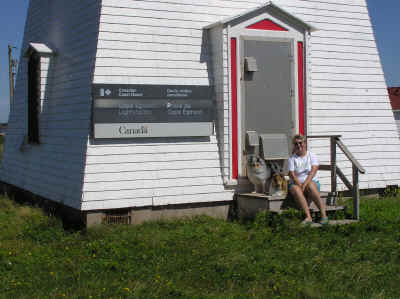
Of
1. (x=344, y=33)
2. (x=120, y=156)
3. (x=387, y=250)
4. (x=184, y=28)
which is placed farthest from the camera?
(x=344, y=33)

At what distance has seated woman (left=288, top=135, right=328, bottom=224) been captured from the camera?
8881 millimetres

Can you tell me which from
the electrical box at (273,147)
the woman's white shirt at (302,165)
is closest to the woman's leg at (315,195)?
the woman's white shirt at (302,165)

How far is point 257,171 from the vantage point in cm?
970

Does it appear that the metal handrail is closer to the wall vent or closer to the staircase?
the staircase

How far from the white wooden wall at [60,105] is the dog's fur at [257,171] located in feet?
9.53

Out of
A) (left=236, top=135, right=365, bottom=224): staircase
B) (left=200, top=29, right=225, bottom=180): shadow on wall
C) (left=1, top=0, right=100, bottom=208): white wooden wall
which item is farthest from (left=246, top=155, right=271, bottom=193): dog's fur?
(left=1, top=0, right=100, bottom=208): white wooden wall

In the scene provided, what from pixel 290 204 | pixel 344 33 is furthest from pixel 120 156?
pixel 344 33

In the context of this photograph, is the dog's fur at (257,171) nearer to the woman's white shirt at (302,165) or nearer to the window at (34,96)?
the woman's white shirt at (302,165)

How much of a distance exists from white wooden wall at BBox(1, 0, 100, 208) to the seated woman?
354 cm

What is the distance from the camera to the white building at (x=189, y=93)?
9.41 metres

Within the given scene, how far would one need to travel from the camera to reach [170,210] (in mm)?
9633

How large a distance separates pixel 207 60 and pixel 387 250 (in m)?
4.84

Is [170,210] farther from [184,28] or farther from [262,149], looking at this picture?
[184,28]

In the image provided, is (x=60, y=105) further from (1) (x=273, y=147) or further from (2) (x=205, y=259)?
(2) (x=205, y=259)
